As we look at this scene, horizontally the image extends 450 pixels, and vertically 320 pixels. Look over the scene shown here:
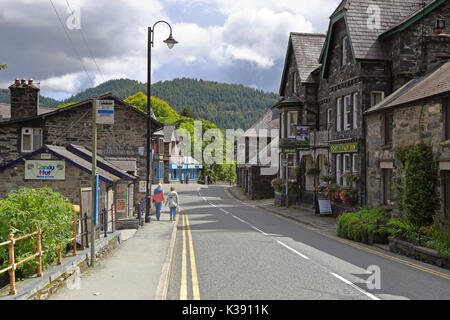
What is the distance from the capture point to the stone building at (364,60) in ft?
75.6

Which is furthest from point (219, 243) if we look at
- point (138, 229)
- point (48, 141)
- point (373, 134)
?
point (48, 141)

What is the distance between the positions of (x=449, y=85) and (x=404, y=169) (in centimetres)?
352

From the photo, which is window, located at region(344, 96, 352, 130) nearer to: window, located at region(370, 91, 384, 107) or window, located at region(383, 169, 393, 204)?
window, located at region(370, 91, 384, 107)

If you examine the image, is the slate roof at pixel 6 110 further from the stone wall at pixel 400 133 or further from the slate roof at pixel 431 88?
the slate roof at pixel 431 88

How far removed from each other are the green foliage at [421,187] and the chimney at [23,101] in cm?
2443

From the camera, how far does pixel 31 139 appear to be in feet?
91.7

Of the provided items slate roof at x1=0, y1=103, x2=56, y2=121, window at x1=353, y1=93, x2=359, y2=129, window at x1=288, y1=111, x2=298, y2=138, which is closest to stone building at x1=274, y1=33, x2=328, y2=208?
window at x1=288, y1=111, x2=298, y2=138

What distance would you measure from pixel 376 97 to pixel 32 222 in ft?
67.7

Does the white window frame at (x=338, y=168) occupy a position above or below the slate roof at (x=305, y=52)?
below

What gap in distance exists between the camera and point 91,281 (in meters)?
9.58

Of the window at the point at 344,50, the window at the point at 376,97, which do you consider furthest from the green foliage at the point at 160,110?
the window at the point at 376,97
